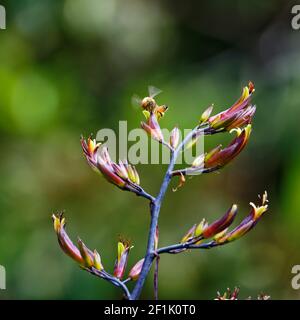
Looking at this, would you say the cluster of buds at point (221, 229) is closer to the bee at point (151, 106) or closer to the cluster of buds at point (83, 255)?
the cluster of buds at point (83, 255)

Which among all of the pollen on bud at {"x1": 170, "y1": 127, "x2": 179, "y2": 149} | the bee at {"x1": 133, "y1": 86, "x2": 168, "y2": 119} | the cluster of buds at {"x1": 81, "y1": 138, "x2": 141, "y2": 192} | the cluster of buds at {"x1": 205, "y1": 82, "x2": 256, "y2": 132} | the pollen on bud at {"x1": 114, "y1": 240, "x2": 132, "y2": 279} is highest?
the bee at {"x1": 133, "y1": 86, "x2": 168, "y2": 119}

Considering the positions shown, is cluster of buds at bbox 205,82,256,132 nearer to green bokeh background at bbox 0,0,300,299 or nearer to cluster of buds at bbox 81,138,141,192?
cluster of buds at bbox 81,138,141,192

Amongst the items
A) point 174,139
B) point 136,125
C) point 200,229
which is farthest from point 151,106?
point 136,125

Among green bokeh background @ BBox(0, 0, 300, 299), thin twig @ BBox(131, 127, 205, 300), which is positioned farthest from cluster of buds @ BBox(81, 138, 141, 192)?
green bokeh background @ BBox(0, 0, 300, 299)

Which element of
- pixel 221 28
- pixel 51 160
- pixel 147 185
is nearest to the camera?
pixel 147 185

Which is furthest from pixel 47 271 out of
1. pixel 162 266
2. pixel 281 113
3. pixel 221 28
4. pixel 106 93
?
pixel 221 28
